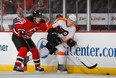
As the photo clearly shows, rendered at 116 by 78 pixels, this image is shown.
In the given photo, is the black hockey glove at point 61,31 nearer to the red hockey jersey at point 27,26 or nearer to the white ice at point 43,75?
the red hockey jersey at point 27,26

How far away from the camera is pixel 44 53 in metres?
10.4

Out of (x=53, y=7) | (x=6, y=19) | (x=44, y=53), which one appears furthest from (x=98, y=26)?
(x=44, y=53)

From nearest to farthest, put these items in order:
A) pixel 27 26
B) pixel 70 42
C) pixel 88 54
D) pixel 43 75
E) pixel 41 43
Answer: pixel 43 75, pixel 27 26, pixel 70 42, pixel 88 54, pixel 41 43

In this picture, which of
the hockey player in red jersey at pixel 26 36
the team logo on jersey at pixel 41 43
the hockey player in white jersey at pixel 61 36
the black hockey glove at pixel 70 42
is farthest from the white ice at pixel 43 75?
the team logo on jersey at pixel 41 43

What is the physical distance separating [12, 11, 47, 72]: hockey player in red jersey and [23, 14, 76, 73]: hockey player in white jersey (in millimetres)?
240

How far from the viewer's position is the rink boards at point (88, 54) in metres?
10.1

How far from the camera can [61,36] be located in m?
10.1

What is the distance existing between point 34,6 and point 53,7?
589 mm

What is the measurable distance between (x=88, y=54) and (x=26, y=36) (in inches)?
51.9

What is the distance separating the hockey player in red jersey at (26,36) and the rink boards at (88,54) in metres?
0.35

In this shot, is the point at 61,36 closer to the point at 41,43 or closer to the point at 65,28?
the point at 65,28

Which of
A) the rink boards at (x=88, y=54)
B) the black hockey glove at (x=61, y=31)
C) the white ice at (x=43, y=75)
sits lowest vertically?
the white ice at (x=43, y=75)

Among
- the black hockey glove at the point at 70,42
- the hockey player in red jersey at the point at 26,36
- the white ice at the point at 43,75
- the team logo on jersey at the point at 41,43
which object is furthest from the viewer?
the team logo on jersey at the point at 41,43

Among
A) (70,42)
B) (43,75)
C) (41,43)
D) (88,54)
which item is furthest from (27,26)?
(88,54)
